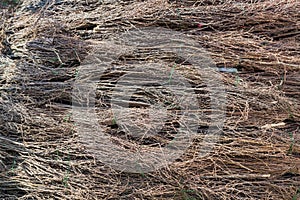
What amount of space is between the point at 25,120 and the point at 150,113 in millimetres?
826

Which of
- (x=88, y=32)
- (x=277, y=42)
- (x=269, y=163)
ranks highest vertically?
(x=88, y=32)

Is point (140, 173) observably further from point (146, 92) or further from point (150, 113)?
point (146, 92)

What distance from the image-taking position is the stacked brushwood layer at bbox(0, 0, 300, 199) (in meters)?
1.98

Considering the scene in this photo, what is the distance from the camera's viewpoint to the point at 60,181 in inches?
83.7

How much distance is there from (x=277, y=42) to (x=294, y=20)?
177 millimetres

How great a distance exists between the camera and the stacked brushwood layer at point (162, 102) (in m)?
1.98

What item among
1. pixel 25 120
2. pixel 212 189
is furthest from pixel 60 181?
pixel 212 189

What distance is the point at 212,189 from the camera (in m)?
1.97

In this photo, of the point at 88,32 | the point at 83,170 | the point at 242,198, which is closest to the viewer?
the point at 242,198

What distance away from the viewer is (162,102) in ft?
6.81

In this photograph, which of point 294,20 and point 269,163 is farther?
point 294,20

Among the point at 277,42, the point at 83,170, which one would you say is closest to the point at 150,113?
the point at 83,170

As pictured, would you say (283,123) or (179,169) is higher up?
(283,123)

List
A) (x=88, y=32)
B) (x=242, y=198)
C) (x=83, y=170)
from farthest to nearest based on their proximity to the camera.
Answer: (x=88, y=32) → (x=83, y=170) → (x=242, y=198)
